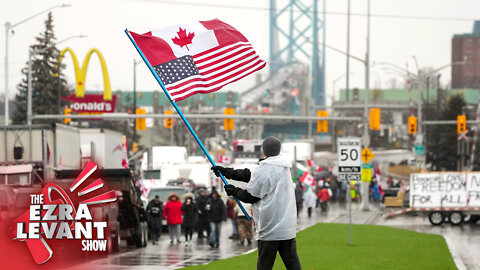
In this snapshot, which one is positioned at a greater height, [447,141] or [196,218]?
[447,141]

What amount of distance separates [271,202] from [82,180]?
288 cm

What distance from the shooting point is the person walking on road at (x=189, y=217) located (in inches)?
1107

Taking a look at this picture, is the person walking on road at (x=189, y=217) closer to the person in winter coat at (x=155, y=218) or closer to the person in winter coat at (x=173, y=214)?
the person in winter coat at (x=173, y=214)

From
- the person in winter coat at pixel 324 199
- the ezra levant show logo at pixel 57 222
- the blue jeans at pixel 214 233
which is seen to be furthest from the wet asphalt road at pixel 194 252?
the person in winter coat at pixel 324 199

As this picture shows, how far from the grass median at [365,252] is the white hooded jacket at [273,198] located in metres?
7.92

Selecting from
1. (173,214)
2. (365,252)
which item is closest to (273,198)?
(365,252)

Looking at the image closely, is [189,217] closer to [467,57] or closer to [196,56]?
[196,56]

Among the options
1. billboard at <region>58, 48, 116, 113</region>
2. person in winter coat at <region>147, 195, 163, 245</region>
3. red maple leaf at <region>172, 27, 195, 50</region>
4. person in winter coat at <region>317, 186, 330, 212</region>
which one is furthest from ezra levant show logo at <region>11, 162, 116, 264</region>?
billboard at <region>58, 48, 116, 113</region>

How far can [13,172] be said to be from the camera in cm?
2323

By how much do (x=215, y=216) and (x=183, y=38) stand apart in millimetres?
15638

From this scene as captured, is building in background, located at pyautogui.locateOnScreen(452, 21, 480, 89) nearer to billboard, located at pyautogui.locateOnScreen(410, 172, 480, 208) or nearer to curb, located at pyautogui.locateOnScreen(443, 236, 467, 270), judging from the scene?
billboard, located at pyautogui.locateOnScreen(410, 172, 480, 208)

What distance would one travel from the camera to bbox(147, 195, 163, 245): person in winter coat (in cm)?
2945

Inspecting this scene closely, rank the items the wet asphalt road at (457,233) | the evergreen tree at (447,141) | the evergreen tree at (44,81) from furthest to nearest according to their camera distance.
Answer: the evergreen tree at (447,141) < the evergreen tree at (44,81) < the wet asphalt road at (457,233)

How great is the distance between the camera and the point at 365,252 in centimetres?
2267
